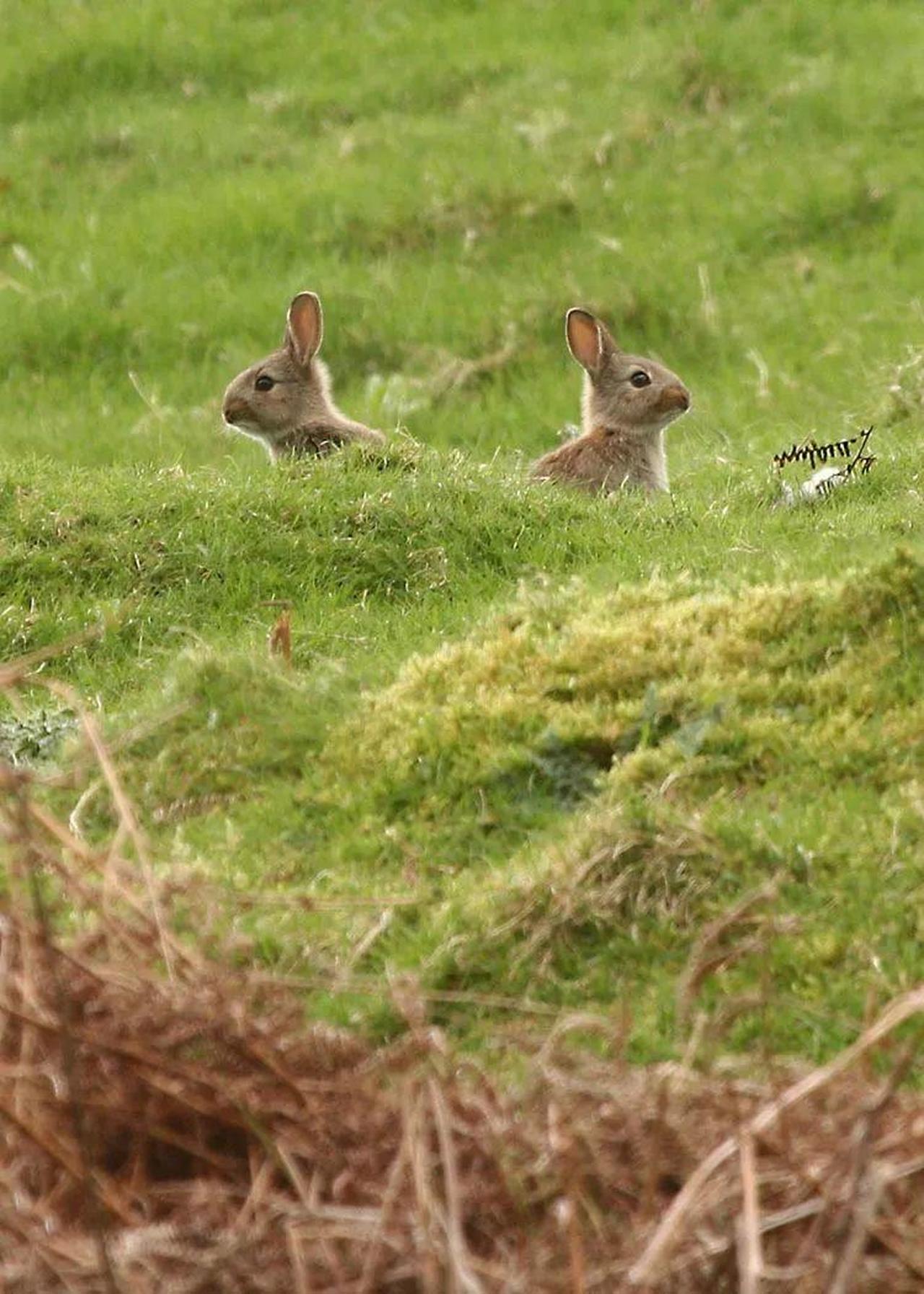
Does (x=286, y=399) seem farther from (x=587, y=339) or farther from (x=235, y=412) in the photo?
(x=587, y=339)

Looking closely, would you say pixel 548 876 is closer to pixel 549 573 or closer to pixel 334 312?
pixel 549 573

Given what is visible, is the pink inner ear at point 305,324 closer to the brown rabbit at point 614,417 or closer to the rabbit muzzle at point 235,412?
the rabbit muzzle at point 235,412

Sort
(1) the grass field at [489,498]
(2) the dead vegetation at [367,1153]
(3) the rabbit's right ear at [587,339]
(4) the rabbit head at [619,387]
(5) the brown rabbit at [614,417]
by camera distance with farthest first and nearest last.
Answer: (3) the rabbit's right ear at [587,339]
(4) the rabbit head at [619,387]
(5) the brown rabbit at [614,417]
(1) the grass field at [489,498]
(2) the dead vegetation at [367,1153]

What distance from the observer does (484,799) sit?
7570mm

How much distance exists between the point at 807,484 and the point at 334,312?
6.44 meters

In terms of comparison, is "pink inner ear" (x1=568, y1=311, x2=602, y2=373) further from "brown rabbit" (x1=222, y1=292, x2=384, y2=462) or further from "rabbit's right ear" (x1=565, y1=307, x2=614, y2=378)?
"brown rabbit" (x1=222, y1=292, x2=384, y2=462)

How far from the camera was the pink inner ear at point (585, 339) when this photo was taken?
13.3 m

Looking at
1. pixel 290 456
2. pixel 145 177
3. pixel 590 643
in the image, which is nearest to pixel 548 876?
pixel 590 643

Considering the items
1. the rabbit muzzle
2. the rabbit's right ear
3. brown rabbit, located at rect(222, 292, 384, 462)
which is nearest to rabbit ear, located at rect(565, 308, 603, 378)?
the rabbit's right ear

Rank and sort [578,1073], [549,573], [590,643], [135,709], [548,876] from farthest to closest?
[549,573] → [135,709] → [590,643] → [548,876] → [578,1073]

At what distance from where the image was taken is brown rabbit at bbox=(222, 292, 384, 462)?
43.0 feet

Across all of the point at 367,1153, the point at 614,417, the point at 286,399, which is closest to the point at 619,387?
the point at 614,417

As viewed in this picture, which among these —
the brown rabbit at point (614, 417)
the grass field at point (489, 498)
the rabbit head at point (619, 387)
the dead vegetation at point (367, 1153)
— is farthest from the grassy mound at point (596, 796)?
the rabbit head at point (619, 387)

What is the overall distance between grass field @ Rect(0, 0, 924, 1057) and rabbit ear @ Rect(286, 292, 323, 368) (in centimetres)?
111
